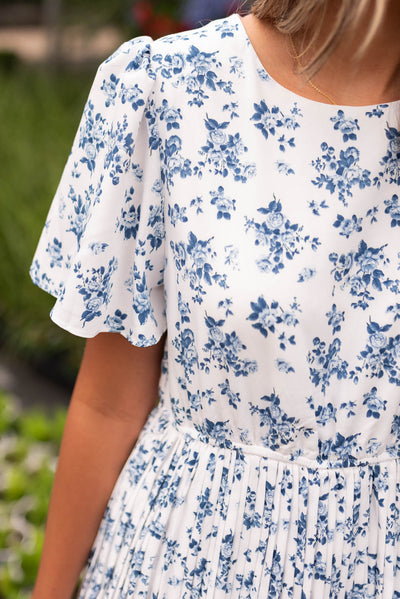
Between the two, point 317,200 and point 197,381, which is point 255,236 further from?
point 197,381

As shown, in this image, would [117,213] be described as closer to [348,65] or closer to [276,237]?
[276,237]

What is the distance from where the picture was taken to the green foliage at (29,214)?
147 inches

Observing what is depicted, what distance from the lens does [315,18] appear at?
1.01m

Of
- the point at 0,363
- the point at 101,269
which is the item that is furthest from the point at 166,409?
the point at 0,363

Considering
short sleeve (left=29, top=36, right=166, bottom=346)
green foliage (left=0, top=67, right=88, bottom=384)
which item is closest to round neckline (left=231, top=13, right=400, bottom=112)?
short sleeve (left=29, top=36, right=166, bottom=346)

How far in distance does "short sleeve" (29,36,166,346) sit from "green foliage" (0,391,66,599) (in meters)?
1.33

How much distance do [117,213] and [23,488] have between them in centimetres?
176

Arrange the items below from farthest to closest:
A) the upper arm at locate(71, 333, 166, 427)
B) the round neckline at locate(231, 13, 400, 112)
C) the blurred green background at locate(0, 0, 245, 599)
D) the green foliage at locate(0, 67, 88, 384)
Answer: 1. the green foliage at locate(0, 67, 88, 384)
2. the blurred green background at locate(0, 0, 245, 599)
3. the upper arm at locate(71, 333, 166, 427)
4. the round neckline at locate(231, 13, 400, 112)

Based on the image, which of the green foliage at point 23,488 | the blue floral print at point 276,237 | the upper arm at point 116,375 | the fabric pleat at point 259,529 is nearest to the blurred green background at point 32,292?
the green foliage at point 23,488

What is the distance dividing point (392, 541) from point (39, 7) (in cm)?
1330

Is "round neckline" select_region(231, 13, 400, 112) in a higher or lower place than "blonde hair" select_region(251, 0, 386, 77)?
lower

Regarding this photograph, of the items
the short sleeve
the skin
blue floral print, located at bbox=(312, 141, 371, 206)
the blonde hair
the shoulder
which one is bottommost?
the short sleeve

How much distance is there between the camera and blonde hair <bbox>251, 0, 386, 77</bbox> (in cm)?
90

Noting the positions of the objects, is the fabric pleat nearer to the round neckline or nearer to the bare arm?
the bare arm
